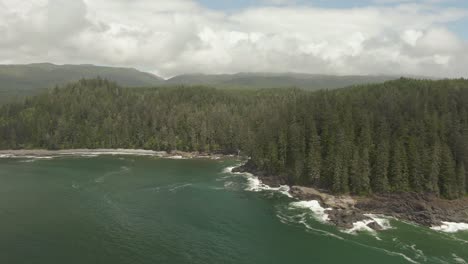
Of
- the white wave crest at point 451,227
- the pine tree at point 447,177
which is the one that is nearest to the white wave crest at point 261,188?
the white wave crest at point 451,227

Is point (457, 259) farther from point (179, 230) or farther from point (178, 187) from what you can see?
point (178, 187)

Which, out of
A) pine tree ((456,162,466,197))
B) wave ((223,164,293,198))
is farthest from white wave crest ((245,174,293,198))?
pine tree ((456,162,466,197))

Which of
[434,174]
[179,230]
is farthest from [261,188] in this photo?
[434,174]

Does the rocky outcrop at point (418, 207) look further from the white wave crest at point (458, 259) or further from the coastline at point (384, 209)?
the white wave crest at point (458, 259)

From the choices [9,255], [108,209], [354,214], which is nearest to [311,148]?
[354,214]

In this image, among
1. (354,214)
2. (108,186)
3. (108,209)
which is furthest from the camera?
(108,186)

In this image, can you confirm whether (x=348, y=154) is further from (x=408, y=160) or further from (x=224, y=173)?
(x=224, y=173)

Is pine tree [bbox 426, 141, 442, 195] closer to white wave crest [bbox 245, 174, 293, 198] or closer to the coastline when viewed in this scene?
the coastline
